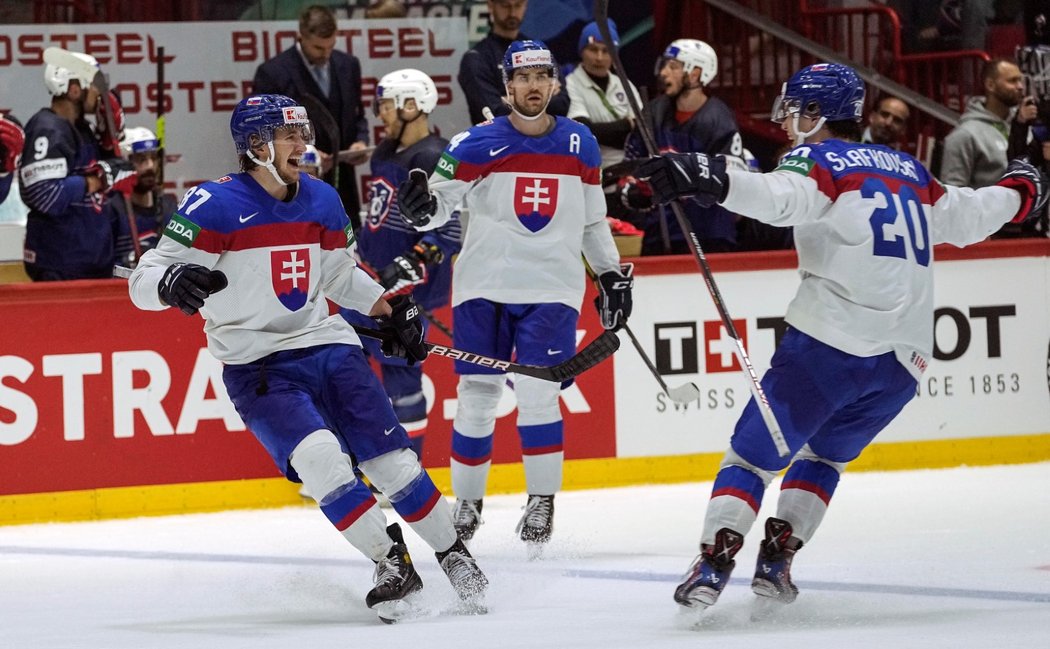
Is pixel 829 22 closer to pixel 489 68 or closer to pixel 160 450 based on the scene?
pixel 489 68

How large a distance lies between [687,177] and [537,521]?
1946 millimetres

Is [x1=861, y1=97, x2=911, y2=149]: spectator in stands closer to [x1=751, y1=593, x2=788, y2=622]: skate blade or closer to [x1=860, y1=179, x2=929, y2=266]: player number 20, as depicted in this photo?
[x1=860, y1=179, x2=929, y2=266]: player number 20

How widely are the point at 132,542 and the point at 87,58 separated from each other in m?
2.23

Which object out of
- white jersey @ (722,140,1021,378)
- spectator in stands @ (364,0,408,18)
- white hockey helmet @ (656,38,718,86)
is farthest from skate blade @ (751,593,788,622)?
spectator in stands @ (364,0,408,18)

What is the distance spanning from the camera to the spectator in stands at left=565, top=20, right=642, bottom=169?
309 inches

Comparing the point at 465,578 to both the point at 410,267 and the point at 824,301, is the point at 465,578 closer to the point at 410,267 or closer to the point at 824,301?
the point at 824,301

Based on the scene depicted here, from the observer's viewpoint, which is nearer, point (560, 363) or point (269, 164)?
point (269, 164)

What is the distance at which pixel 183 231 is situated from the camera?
4.30 m

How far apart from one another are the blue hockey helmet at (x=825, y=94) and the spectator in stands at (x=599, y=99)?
11.1ft

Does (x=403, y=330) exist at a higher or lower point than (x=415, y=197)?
lower

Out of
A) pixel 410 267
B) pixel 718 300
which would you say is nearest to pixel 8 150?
pixel 410 267

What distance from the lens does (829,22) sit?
10.6m

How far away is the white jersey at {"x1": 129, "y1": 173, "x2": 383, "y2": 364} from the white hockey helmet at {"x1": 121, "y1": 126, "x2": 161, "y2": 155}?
126 inches

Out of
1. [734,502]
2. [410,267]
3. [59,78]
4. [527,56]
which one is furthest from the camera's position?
[59,78]
